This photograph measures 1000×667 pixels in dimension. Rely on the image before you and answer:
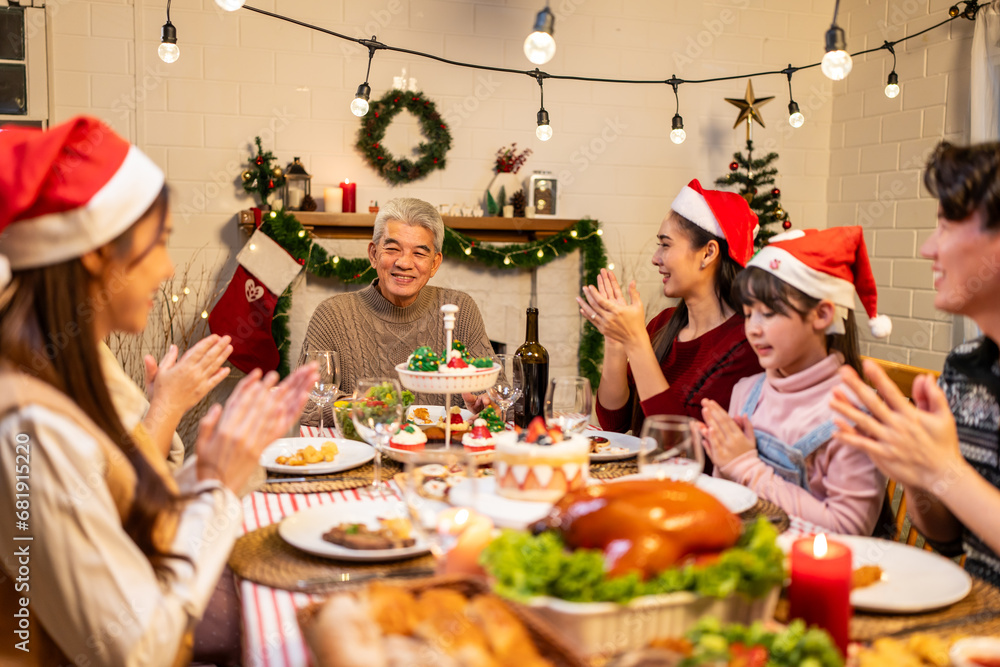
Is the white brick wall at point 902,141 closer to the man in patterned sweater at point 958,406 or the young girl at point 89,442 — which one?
the man in patterned sweater at point 958,406

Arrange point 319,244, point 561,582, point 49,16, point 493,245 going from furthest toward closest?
point 493,245 < point 319,244 < point 49,16 < point 561,582

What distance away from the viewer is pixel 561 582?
0.96 m

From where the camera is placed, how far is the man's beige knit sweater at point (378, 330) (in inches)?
120

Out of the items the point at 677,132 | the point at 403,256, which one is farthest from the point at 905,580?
the point at 677,132

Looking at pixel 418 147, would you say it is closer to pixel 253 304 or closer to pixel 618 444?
pixel 253 304

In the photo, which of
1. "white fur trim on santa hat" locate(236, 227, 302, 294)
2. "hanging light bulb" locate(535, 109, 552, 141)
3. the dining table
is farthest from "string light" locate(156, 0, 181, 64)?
the dining table

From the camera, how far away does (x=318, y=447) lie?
2.05 metres

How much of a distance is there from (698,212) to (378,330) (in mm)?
1242

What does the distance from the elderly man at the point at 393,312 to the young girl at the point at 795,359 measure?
1297mm

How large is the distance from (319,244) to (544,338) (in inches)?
54.5

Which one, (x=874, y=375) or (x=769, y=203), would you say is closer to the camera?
(x=874, y=375)

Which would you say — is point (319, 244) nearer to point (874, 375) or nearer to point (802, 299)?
point (802, 299)

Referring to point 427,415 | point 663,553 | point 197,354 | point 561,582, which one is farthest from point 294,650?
point 427,415

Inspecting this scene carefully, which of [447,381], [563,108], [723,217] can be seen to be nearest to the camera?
[447,381]
